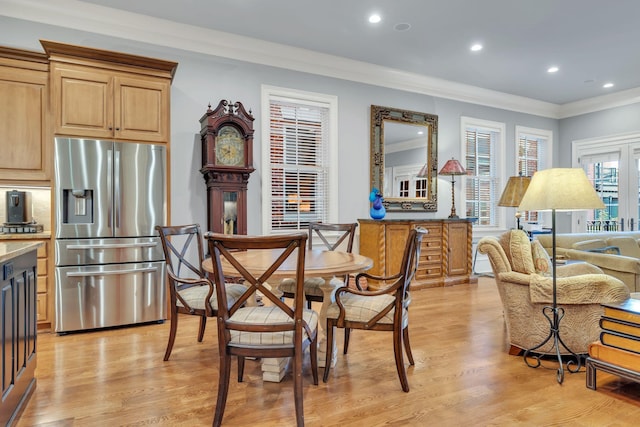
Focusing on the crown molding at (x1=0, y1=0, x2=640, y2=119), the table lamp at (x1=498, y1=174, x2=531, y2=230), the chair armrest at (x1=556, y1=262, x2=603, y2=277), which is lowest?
the chair armrest at (x1=556, y1=262, x2=603, y2=277)

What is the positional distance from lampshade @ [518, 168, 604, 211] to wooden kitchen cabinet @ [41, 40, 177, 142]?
123 inches

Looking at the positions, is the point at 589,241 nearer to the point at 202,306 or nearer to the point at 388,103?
the point at 388,103

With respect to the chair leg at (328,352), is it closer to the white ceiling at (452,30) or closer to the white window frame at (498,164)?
the white ceiling at (452,30)

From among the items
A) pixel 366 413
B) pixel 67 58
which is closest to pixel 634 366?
pixel 366 413

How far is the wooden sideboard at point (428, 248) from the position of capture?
4.97 meters

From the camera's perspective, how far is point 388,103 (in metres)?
5.56

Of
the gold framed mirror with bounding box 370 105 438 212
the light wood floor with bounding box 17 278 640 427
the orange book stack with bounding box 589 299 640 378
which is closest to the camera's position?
the light wood floor with bounding box 17 278 640 427

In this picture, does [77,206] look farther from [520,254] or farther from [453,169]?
[453,169]

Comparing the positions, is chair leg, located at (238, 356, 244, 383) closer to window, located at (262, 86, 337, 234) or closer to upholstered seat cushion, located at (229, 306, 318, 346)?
upholstered seat cushion, located at (229, 306, 318, 346)

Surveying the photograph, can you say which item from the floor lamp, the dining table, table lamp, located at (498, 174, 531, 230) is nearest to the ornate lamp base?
the floor lamp

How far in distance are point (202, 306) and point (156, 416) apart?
0.77m

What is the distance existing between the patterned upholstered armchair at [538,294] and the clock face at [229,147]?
2.53 meters

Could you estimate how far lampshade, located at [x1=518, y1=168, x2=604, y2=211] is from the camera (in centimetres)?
245

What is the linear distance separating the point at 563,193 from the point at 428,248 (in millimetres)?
2932
